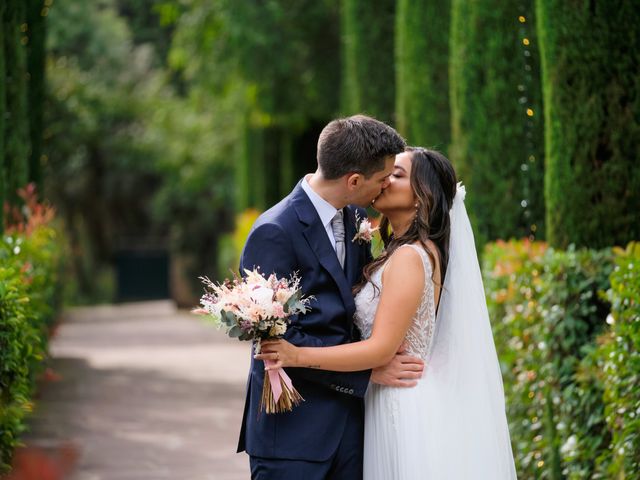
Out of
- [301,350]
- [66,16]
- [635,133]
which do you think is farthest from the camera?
[66,16]

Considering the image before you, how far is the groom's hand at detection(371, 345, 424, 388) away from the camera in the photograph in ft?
12.7

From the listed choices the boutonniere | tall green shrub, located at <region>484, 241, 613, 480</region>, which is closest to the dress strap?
the boutonniere

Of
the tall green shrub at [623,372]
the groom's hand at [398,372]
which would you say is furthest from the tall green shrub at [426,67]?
the groom's hand at [398,372]

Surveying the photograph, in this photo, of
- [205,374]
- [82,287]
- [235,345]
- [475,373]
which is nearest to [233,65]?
[235,345]

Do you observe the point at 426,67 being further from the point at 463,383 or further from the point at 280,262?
the point at 280,262

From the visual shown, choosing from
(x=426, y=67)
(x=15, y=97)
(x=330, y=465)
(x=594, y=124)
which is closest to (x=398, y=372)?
(x=330, y=465)

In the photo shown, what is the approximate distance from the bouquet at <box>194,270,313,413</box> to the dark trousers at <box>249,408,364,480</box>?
285 millimetres

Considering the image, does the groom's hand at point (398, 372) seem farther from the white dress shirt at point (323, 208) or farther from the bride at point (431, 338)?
the white dress shirt at point (323, 208)

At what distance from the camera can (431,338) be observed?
400 centimetres

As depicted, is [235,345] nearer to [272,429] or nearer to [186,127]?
[186,127]

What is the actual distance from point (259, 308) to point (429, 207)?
100cm

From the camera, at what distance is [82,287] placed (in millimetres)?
39781

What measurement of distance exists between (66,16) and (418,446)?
21.0m

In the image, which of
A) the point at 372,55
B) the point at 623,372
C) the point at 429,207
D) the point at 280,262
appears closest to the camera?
the point at 280,262
